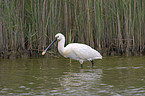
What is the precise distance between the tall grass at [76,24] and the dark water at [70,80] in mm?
1730

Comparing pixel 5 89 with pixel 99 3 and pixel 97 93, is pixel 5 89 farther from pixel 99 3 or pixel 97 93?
pixel 99 3

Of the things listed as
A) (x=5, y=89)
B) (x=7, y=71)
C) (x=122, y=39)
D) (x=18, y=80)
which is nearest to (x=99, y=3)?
(x=122, y=39)

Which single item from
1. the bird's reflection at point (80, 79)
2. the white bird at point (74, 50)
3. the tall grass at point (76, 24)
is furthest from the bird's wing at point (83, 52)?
the tall grass at point (76, 24)

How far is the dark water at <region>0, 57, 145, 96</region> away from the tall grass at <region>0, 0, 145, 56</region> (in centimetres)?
173

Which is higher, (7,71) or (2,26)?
(2,26)

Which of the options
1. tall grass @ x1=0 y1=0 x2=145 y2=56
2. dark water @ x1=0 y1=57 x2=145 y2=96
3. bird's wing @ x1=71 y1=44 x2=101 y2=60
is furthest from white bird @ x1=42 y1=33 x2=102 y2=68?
tall grass @ x1=0 y1=0 x2=145 y2=56

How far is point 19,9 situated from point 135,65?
426 cm

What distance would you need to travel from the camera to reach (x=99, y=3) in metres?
10.8

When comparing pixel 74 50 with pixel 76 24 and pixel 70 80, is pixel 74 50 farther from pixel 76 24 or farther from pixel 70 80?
pixel 76 24

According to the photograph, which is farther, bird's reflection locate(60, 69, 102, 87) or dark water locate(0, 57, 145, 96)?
bird's reflection locate(60, 69, 102, 87)

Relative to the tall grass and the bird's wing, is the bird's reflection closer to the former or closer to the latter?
the bird's wing

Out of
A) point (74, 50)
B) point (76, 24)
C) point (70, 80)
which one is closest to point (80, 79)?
point (70, 80)

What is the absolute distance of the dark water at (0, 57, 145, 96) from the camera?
520 cm

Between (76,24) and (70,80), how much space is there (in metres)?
4.62
